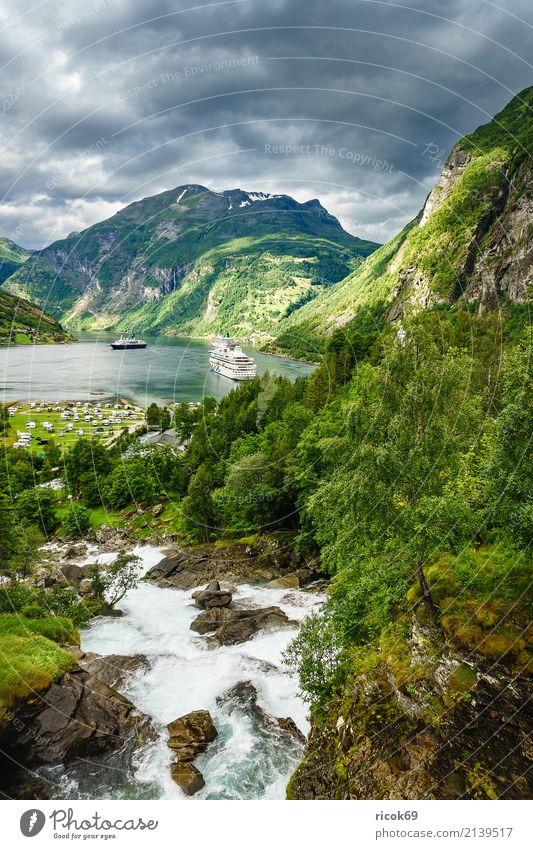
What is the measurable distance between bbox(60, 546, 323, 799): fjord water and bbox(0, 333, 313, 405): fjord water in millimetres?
64200

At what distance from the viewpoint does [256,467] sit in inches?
1522

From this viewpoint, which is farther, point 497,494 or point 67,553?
point 67,553

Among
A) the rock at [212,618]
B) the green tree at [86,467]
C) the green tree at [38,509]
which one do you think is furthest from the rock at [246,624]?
the green tree at [86,467]

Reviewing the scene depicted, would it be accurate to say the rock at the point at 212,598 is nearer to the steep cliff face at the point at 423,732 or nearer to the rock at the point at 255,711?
the rock at the point at 255,711

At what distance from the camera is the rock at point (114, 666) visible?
62.8 ft

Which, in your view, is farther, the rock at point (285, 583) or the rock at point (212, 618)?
the rock at point (285, 583)

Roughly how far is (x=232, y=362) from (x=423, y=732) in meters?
111

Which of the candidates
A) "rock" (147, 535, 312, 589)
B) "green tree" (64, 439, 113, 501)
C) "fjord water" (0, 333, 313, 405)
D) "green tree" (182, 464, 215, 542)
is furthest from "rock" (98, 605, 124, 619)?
"fjord water" (0, 333, 313, 405)

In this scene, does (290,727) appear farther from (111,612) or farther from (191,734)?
(111,612)

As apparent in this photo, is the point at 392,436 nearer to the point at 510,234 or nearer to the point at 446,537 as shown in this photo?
the point at 446,537

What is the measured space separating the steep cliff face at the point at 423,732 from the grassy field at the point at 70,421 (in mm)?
68275

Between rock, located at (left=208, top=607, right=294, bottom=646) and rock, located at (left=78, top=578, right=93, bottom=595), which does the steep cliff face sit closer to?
rock, located at (left=208, top=607, right=294, bottom=646)

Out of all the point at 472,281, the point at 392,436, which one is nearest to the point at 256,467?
the point at 392,436

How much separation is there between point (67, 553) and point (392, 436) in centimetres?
3815
